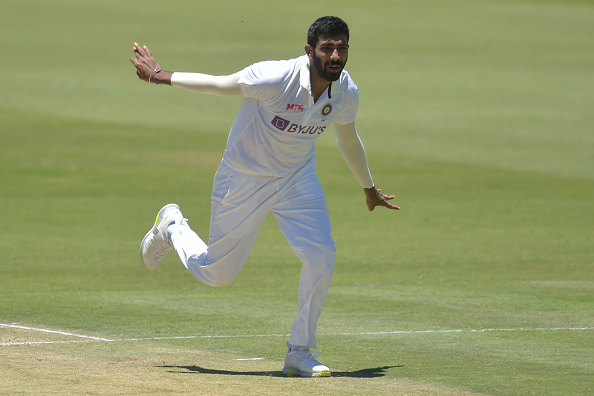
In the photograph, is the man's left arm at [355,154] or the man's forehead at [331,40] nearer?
the man's forehead at [331,40]

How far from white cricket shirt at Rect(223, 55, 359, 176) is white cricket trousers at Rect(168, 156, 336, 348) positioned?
11 cm

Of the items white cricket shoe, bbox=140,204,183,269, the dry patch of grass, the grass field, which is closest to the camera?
the dry patch of grass

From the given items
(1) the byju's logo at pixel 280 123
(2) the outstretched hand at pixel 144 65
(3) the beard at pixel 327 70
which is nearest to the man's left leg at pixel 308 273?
(1) the byju's logo at pixel 280 123

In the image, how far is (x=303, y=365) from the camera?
7684 mm

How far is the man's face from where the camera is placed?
7.64m

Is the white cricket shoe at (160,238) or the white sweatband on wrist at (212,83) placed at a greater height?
the white sweatband on wrist at (212,83)

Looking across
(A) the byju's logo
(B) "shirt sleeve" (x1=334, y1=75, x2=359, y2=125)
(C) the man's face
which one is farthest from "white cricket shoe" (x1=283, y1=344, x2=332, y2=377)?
(C) the man's face

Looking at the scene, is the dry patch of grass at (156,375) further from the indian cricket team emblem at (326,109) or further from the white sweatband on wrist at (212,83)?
the white sweatband on wrist at (212,83)

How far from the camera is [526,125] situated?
30.3m

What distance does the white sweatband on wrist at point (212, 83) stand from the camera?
773 centimetres

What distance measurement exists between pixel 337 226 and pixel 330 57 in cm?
1022

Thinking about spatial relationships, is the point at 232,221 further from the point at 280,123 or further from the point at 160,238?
the point at 160,238

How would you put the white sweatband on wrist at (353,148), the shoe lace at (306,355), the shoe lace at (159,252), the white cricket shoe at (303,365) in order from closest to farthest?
the white cricket shoe at (303,365) → the shoe lace at (306,355) → the white sweatband on wrist at (353,148) → the shoe lace at (159,252)

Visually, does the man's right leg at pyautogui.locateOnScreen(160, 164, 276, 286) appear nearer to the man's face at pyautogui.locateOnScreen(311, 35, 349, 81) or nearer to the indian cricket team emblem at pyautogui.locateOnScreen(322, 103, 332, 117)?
the indian cricket team emblem at pyautogui.locateOnScreen(322, 103, 332, 117)
